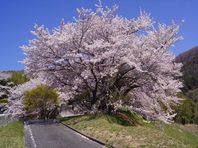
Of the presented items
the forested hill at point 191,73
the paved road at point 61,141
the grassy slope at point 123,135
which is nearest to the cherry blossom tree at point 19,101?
the grassy slope at point 123,135

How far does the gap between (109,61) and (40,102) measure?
325 inches

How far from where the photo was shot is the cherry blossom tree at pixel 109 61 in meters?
28.5

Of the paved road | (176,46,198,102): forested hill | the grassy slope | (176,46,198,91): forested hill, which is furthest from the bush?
(176,46,198,91): forested hill

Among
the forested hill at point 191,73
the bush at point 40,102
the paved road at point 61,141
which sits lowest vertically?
the paved road at point 61,141

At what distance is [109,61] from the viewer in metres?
28.9

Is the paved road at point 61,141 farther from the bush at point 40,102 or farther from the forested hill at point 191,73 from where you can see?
the forested hill at point 191,73

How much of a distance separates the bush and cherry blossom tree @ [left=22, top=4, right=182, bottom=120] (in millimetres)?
2570

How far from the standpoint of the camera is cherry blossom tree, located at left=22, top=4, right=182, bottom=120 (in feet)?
93.4

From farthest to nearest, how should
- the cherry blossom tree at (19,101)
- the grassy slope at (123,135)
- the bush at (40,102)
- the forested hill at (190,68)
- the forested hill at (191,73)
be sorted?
the forested hill at (190,68)
the forested hill at (191,73)
the cherry blossom tree at (19,101)
the bush at (40,102)
the grassy slope at (123,135)

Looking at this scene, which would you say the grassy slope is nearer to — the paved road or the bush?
the paved road

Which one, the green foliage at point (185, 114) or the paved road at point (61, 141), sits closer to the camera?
the paved road at point (61, 141)

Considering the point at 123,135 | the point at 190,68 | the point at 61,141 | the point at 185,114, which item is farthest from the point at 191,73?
the point at 61,141

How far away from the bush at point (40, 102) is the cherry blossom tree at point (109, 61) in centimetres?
257

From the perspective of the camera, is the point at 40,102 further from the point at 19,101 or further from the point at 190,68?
the point at 190,68
